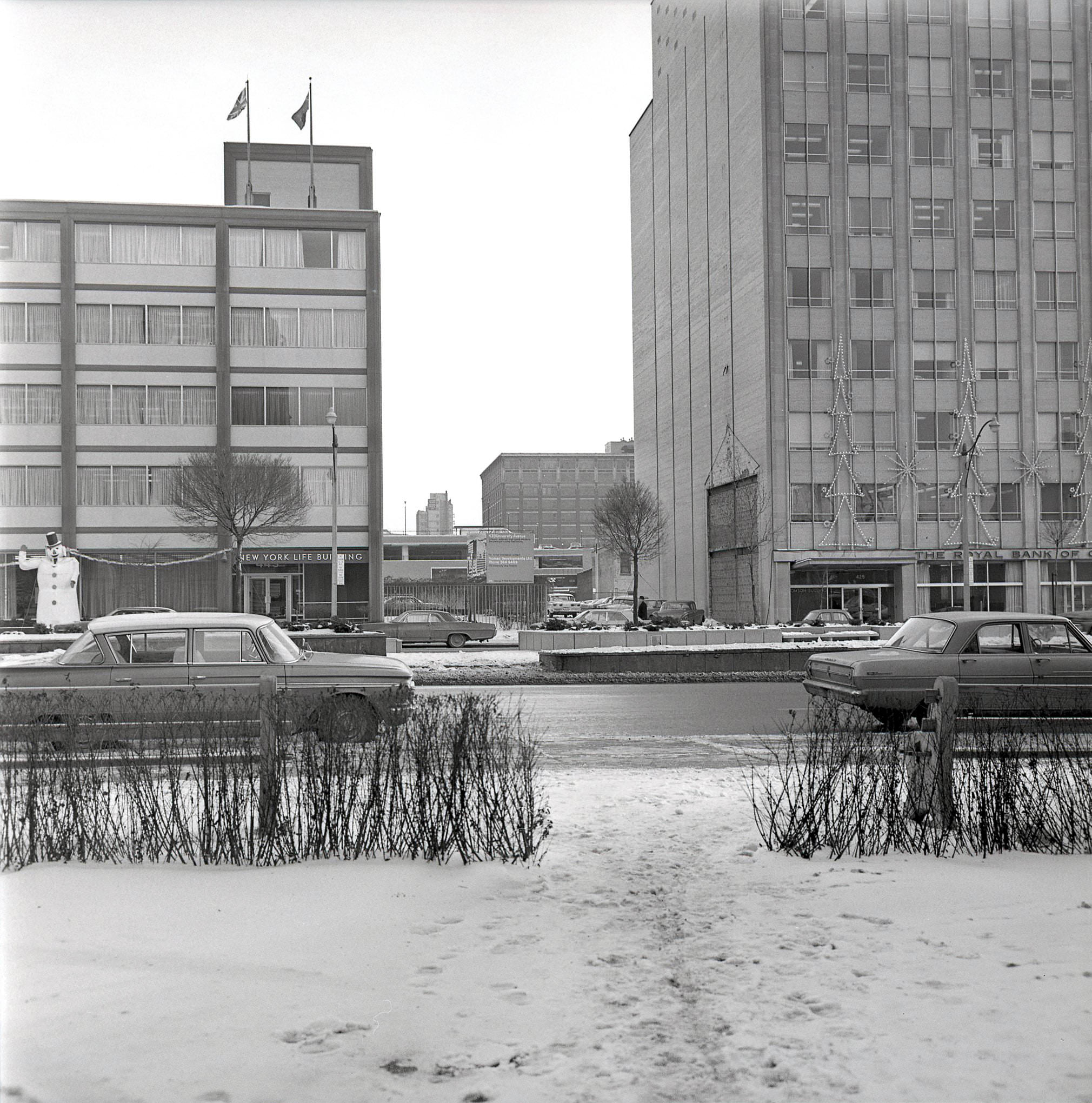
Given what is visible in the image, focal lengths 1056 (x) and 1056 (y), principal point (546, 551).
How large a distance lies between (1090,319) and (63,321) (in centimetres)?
4959

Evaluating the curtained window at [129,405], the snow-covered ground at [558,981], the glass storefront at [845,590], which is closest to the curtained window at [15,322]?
the curtained window at [129,405]

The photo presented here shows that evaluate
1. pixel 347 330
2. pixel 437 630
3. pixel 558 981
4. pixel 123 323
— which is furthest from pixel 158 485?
pixel 558 981

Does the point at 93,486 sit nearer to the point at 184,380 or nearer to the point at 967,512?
the point at 184,380

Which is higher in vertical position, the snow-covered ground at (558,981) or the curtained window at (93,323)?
the curtained window at (93,323)

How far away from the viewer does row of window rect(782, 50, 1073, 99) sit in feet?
172

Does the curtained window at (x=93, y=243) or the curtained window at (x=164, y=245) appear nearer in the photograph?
the curtained window at (x=93, y=243)

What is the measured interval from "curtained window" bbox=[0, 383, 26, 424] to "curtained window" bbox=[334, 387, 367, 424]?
13.9 metres

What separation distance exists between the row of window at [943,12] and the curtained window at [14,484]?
140 ft

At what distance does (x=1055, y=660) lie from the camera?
42.5ft

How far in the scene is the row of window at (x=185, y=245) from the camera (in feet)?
160

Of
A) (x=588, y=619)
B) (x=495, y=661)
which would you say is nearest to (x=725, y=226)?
(x=588, y=619)

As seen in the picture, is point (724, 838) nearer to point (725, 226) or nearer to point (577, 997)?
point (577, 997)

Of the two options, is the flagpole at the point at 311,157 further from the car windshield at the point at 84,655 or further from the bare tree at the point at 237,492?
the car windshield at the point at 84,655

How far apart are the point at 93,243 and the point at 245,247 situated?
22.6 feet
